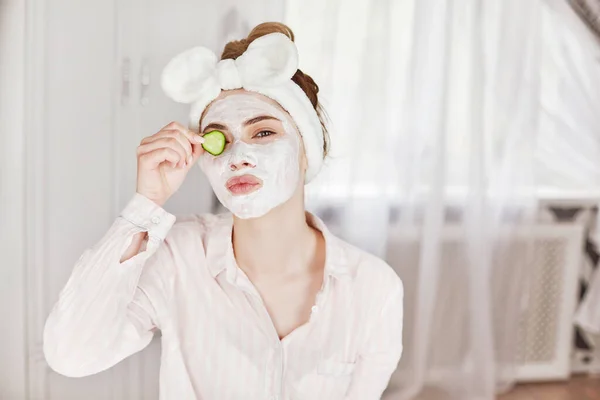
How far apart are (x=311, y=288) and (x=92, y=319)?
48 centimetres

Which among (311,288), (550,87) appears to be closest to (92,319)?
(311,288)

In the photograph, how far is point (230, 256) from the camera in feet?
4.41

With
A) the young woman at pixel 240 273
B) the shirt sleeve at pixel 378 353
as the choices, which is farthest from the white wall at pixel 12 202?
the shirt sleeve at pixel 378 353

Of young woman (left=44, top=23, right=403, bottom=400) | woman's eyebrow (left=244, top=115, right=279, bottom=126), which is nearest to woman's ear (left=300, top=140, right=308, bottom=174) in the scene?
young woman (left=44, top=23, right=403, bottom=400)

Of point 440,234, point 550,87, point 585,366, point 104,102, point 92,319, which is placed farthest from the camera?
point 585,366

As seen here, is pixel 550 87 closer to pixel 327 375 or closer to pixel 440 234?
pixel 440 234

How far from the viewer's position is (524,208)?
2.30 m

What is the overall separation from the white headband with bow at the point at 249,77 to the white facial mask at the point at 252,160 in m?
0.03

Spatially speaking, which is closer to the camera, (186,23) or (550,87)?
(186,23)

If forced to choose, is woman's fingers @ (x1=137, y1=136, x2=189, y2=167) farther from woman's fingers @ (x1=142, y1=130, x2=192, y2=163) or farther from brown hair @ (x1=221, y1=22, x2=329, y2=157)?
brown hair @ (x1=221, y1=22, x2=329, y2=157)

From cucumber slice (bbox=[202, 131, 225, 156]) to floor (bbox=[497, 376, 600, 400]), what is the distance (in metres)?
1.69

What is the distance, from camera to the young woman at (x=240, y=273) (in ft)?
3.86

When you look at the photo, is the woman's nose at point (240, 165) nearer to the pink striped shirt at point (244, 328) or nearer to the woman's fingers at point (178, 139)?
the woman's fingers at point (178, 139)

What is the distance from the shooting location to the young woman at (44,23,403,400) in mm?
1177
